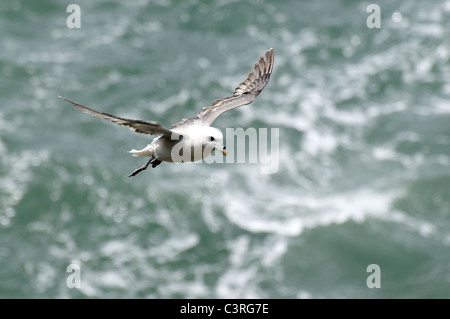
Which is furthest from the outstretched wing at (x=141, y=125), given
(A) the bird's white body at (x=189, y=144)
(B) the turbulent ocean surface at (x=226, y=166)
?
(B) the turbulent ocean surface at (x=226, y=166)

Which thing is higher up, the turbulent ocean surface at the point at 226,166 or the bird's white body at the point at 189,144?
the turbulent ocean surface at the point at 226,166

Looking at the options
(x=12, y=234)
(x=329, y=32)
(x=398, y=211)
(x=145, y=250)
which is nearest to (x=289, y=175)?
(x=398, y=211)

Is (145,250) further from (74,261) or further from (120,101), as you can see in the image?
(120,101)

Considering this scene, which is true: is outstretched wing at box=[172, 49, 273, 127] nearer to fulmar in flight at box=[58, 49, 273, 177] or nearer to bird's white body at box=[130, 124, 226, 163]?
fulmar in flight at box=[58, 49, 273, 177]

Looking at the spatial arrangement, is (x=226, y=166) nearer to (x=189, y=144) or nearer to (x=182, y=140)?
(x=182, y=140)

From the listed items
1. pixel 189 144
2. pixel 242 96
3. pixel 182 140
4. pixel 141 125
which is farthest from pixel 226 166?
pixel 141 125

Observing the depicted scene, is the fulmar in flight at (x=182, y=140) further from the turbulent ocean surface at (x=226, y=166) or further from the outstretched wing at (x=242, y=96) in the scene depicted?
the turbulent ocean surface at (x=226, y=166)
